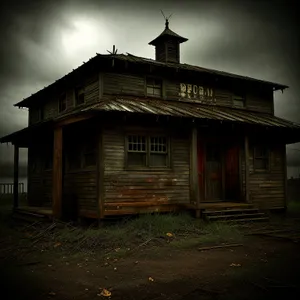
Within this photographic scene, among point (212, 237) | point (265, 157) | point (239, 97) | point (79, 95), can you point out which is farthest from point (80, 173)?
point (239, 97)

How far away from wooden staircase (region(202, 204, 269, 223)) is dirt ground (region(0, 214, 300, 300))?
11.4 feet

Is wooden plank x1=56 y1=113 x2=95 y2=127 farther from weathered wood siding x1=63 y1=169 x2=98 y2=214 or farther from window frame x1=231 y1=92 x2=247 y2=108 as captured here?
window frame x1=231 y1=92 x2=247 y2=108

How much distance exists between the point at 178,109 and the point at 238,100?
5.25 m

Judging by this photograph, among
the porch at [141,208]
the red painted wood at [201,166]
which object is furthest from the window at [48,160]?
the red painted wood at [201,166]

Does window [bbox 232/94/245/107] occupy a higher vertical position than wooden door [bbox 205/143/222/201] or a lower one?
higher

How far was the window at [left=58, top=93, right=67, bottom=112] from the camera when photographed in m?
17.3

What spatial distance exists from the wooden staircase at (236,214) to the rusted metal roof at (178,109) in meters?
3.69

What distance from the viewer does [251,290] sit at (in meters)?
5.82

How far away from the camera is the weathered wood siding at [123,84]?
45.6ft

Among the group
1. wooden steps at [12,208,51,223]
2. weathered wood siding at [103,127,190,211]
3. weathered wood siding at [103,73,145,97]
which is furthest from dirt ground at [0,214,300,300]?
weathered wood siding at [103,73,145,97]

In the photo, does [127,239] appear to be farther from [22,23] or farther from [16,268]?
[22,23]

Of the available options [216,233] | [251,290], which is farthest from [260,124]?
[251,290]

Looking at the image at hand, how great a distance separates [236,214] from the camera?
46.1 ft

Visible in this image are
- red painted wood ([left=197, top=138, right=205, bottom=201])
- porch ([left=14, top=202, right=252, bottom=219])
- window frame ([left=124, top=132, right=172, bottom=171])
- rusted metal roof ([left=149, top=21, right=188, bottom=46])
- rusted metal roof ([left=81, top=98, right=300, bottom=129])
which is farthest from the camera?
rusted metal roof ([left=149, top=21, right=188, bottom=46])
